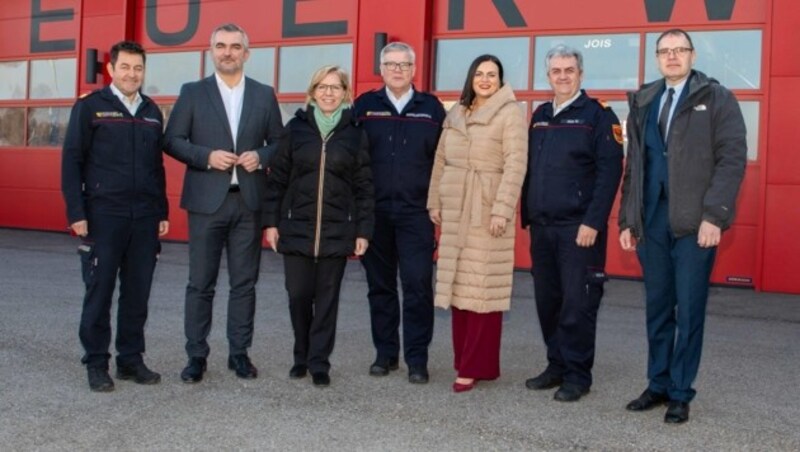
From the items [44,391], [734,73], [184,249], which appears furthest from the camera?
[184,249]

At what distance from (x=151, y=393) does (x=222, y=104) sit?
5.36 feet

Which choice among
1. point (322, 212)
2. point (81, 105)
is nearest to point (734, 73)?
point (322, 212)

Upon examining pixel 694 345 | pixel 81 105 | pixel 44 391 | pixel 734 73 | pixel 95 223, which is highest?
pixel 734 73

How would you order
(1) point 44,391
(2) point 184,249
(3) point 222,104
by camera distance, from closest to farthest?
(1) point 44,391 < (3) point 222,104 < (2) point 184,249

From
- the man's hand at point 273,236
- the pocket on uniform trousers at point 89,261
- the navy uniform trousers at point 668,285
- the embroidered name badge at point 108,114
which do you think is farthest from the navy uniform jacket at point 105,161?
the navy uniform trousers at point 668,285

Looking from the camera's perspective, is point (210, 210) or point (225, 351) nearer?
point (210, 210)

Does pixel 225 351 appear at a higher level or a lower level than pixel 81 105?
lower

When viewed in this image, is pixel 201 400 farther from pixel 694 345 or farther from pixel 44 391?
pixel 694 345

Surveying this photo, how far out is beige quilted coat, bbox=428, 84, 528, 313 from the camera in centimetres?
512

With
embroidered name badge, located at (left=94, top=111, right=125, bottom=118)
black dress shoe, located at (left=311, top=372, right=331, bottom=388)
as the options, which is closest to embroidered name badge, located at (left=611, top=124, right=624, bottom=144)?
black dress shoe, located at (left=311, top=372, right=331, bottom=388)

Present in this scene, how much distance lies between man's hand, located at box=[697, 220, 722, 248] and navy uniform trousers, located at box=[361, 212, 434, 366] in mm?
1614

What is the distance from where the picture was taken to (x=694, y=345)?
470cm

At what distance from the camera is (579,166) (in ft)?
16.8

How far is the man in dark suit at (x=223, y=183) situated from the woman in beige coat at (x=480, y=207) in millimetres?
1066
